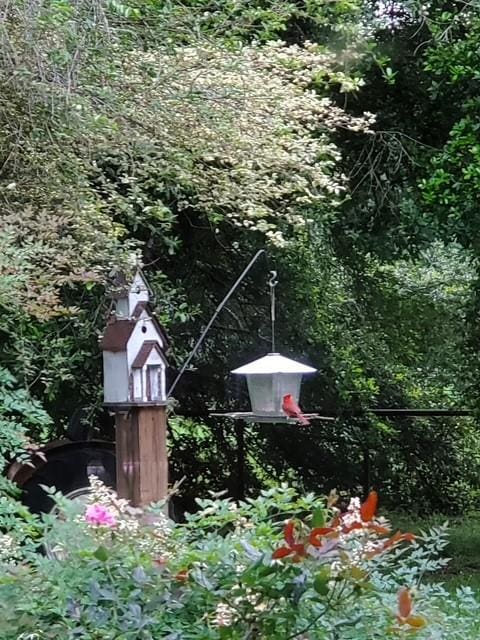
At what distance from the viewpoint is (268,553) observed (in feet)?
6.45

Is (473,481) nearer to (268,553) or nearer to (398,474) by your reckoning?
(398,474)

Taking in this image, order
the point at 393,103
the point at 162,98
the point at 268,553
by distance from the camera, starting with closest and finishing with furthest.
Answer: the point at 268,553, the point at 162,98, the point at 393,103

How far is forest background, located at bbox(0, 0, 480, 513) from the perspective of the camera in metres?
3.70

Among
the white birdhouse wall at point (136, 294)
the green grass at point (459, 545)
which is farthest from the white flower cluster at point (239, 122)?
the green grass at point (459, 545)

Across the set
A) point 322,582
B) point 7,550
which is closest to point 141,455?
point 7,550

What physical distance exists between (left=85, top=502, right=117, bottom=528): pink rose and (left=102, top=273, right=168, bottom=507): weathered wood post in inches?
52.8

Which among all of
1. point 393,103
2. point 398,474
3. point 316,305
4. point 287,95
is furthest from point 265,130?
point 398,474

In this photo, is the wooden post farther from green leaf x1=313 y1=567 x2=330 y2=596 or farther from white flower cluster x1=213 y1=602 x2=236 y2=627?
green leaf x1=313 y1=567 x2=330 y2=596

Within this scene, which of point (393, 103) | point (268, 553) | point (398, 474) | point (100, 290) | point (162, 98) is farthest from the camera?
point (398, 474)

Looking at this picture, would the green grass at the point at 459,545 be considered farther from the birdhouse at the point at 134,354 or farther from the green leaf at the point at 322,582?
the green leaf at the point at 322,582

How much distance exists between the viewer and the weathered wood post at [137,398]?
11.4 ft

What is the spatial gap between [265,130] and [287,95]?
0.24 meters

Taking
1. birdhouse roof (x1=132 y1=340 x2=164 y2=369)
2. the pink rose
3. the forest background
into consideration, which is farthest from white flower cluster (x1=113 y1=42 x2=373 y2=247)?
the pink rose

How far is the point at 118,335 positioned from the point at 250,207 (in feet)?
3.61
